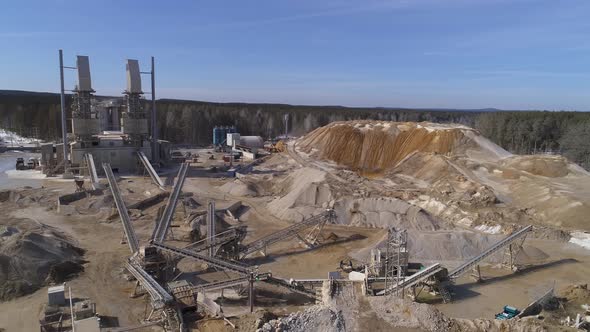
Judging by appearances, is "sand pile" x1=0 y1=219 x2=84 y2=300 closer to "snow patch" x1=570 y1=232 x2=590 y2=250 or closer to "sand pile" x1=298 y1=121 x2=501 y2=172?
"snow patch" x1=570 y1=232 x2=590 y2=250

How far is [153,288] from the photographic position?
15.7 metres

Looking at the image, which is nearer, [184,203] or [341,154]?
[184,203]

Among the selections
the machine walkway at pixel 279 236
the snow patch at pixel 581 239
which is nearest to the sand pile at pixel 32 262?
the machine walkway at pixel 279 236

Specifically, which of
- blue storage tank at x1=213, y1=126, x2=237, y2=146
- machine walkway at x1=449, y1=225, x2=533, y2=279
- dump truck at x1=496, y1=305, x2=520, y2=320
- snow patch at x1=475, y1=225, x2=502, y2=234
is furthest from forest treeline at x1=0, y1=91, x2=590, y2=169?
dump truck at x1=496, y1=305, x2=520, y2=320

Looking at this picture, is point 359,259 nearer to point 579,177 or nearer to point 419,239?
point 419,239

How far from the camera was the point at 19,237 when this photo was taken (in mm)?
21188

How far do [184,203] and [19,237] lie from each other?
12.4 meters

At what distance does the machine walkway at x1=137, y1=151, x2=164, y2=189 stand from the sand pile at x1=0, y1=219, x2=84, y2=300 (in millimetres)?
15393

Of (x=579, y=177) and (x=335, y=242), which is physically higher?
(x=579, y=177)

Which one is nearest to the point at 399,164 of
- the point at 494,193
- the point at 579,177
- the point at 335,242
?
the point at 494,193

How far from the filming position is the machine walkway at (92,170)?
3675 centimetres

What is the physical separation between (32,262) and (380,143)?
39144mm

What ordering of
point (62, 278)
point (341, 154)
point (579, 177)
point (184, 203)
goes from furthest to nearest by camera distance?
point (341, 154) < point (579, 177) < point (184, 203) < point (62, 278)

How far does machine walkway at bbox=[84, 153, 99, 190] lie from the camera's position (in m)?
36.8
